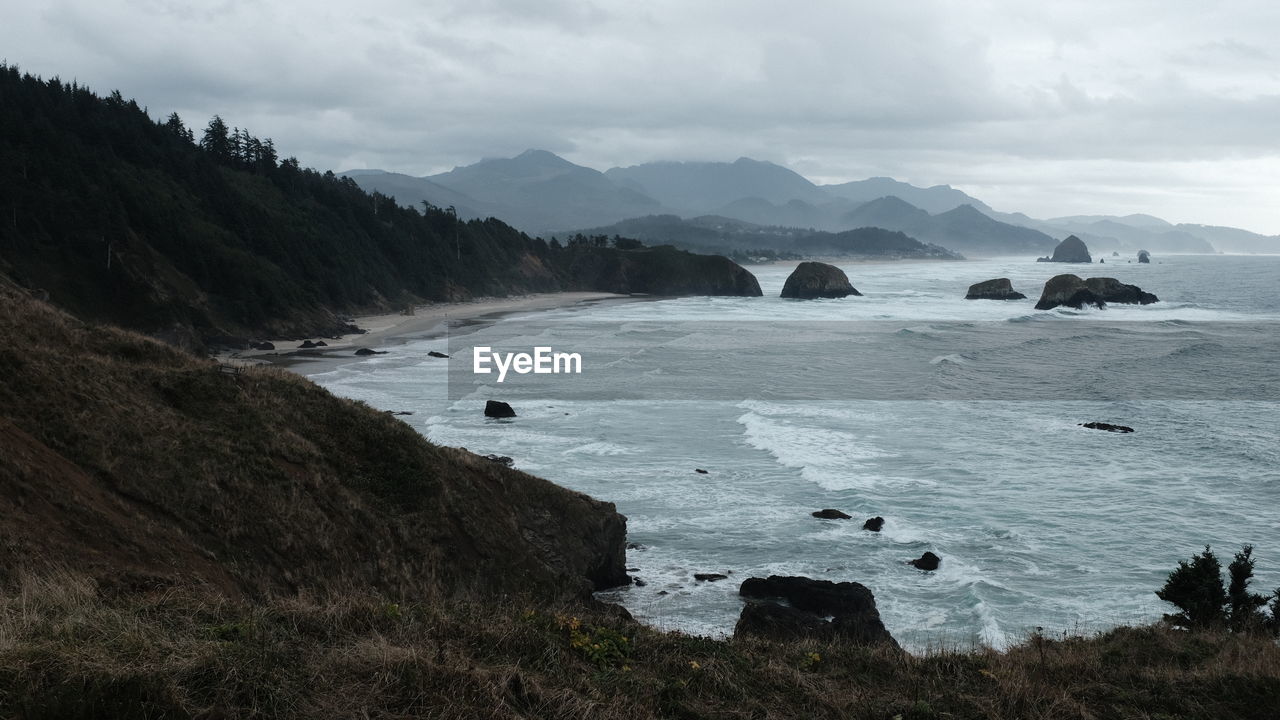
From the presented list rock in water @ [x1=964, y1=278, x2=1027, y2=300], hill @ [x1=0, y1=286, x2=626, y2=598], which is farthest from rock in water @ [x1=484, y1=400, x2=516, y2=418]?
rock in water @ [x1=964, y1=278, x2=1027, y2=300]

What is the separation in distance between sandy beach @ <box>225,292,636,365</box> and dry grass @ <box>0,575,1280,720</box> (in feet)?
84.9

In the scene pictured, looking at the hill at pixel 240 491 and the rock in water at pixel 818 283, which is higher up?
the rock in water at pixel 818 283

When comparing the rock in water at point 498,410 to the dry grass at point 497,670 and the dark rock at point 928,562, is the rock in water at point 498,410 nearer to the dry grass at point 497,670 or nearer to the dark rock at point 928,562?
the dark rock at point 928,562

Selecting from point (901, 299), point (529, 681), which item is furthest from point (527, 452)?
point (901, 299)

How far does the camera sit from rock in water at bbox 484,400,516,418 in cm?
3600

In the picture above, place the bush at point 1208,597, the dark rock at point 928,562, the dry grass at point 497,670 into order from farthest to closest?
the dark rock at point 928,562
the bush at point 1208,597
the dry grass at point 497,670

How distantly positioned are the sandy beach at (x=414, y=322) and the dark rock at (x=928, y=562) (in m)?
23.9

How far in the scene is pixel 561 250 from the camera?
5659 inches

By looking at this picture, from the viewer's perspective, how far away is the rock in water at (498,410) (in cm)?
3600

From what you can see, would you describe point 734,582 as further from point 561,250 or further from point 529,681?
point 561,250

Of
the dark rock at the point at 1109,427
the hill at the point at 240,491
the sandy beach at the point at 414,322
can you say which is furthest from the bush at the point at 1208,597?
the sandy beach at the point at 414,322

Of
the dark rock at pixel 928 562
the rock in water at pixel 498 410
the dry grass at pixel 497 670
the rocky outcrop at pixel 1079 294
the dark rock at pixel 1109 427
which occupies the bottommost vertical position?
the dark rock at pixel 928 562

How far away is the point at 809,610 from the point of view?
1667cm

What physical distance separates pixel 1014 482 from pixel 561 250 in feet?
399
